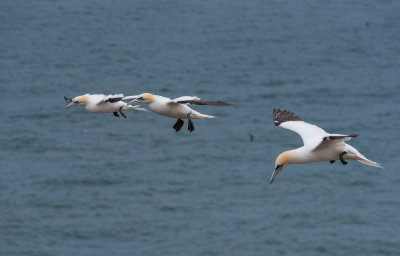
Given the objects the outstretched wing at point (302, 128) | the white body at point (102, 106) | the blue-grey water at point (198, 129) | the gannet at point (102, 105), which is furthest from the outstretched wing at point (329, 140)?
the blue-grey water at point (198, 129)

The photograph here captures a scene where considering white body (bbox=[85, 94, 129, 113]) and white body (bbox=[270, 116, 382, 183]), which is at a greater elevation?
white body (bbox=[85, 94, 129, 113])

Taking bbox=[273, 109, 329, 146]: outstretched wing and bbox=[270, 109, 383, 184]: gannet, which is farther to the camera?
bbox=[273, 109, 329, 146]: outstretched wing

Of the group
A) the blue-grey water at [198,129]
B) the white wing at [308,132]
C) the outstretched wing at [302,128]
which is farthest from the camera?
the blue-grey water at [198,129]

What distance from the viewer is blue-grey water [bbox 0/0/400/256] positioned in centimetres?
6334

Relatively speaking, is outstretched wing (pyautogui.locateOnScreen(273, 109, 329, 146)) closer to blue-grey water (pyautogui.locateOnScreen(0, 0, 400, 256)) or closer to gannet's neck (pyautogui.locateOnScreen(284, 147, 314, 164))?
gannet's neck (pyautogui.locateOnScreen(284, 147, 314, 164))

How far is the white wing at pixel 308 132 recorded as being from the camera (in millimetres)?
18219

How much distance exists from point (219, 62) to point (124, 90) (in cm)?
1530

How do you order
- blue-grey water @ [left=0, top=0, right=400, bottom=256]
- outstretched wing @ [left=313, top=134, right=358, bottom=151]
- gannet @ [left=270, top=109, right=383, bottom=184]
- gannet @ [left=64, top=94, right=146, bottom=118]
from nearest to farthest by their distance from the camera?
outstretched wing @ [left=313, top=134, right=358, bottom=151], gannet @ [left=270, top=109, right=383, bottom=184], gannet @ [left=64, top=94, right=146, bottom=118], blue-grey water @ [left=0, top=0, right=400, bottom=256]

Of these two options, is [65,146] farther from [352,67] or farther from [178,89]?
[352,67]

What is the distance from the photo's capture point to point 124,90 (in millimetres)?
94438

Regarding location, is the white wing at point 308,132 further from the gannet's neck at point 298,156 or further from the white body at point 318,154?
the gannet's neck at point 298,156

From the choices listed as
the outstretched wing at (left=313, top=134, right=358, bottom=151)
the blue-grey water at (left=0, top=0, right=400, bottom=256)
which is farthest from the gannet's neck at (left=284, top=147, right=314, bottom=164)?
the blue-grey water at (left=0, top=0, right=400, bottom=256)

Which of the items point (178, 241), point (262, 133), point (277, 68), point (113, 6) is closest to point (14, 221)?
point (178, 241)

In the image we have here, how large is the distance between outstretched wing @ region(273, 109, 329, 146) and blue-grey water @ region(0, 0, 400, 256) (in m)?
40.0
